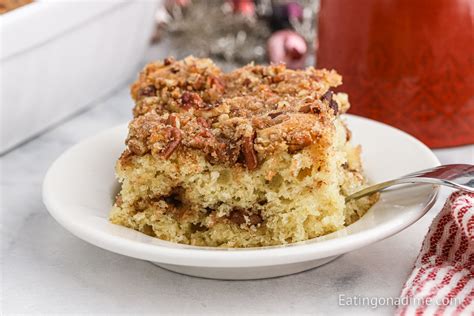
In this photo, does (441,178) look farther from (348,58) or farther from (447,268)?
(348,58)

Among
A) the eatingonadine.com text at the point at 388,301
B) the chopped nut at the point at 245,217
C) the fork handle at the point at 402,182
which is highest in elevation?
the fork handle at the point at 402,182

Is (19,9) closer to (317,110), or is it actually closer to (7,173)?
(7,173)

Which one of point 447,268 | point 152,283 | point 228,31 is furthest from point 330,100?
point 228,31

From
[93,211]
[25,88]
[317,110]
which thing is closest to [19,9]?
[25,88]

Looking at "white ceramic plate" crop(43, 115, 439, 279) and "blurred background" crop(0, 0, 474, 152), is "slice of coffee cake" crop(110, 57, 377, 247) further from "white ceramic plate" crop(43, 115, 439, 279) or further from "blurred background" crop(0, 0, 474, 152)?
"blurred background" crop(0, 0, 474, 152)

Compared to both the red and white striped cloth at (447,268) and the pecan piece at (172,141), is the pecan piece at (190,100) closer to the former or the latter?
the pecan piece at (172,141)

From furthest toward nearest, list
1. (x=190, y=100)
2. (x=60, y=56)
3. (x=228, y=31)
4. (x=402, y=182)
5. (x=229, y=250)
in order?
1. (x=228, y=31)
2. (x=60, y=56)
3. (x=190, y=100)
4. (x=402, y=182)
5. (x=229, y=250)

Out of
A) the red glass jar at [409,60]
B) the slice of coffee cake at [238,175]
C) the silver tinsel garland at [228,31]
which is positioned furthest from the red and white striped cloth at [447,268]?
the silver tinsel garland at [228,31]
